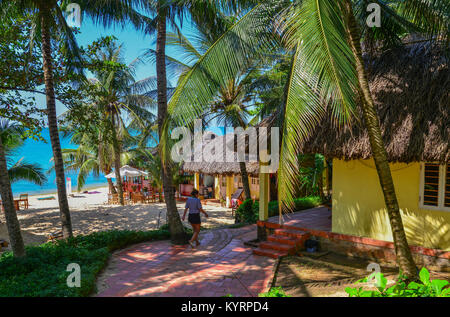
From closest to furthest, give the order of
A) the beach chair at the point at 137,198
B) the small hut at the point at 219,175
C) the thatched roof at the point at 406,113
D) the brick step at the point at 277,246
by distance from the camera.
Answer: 1. the thatched roof at the point at 406,113
2. the brick step at the point at 277,246
3. the small hut at the point at 219,175
4. the beach chair at the point at 137,198

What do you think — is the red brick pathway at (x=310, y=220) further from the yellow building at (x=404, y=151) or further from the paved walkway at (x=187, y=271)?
the paved walkway at (x=187, y=271)

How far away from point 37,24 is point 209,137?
34.8ft

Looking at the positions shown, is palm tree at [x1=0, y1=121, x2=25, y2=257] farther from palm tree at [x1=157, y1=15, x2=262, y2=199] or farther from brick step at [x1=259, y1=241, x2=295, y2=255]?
palm tree at [x1=157, y1=15, x2=262, y2=199]

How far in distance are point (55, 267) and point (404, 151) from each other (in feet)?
21.8

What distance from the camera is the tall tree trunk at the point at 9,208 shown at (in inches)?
221

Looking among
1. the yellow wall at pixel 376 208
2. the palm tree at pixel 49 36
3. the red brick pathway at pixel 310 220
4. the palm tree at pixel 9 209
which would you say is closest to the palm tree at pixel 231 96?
the red brick pathway at pixel 310 220

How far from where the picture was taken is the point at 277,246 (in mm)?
7207

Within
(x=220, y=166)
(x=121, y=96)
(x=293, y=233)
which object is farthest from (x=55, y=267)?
(x=121, y=96)

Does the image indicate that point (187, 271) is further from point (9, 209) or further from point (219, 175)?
point (219, 175)

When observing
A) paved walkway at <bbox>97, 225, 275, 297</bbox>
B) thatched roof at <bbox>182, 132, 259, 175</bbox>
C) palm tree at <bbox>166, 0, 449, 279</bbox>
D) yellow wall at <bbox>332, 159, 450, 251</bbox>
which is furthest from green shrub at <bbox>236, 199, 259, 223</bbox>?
palm tree at <bbox>166, 0, 449, 279</bbox>

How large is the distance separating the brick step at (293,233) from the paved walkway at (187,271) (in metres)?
0.88

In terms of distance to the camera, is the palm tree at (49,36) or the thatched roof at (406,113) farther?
the palm tree at (49,36)

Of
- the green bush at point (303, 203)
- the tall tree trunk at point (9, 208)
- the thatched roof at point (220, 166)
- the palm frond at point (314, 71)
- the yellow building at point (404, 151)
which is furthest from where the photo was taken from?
the thatched roof at point (220, 166)

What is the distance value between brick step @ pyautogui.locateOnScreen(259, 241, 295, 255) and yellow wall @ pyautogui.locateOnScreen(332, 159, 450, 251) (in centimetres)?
118
